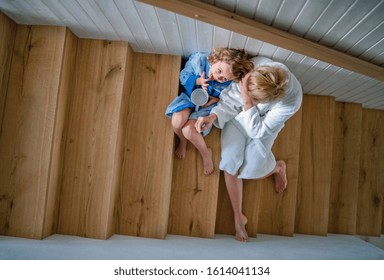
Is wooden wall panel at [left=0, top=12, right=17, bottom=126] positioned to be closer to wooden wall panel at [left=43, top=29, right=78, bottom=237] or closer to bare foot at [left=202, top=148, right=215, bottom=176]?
wooden wall panel at [left=43, top=29, right=78, bottom=237]

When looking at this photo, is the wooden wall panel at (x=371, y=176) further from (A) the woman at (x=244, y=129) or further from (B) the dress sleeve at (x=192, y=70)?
(B) the dress sleeve at (x=192, y=70)

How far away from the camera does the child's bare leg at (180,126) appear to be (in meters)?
2.03

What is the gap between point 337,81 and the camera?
7.49 feet

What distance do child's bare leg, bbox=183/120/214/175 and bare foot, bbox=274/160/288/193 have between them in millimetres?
612

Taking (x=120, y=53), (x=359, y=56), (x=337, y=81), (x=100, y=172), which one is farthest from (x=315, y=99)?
(x=100, y=172)

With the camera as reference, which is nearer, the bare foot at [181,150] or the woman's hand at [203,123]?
the woman's hand at [203,123]

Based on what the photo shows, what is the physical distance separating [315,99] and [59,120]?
87.0 inches

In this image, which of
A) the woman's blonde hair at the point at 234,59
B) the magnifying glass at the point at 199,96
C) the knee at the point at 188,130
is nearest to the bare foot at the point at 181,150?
the knee at the point at 188,130

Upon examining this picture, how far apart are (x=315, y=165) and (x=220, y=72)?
1.38m

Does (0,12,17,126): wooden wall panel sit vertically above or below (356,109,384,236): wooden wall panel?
above

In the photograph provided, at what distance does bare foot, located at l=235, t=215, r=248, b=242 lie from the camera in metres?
2.11

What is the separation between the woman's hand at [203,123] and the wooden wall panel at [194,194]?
0.60ft

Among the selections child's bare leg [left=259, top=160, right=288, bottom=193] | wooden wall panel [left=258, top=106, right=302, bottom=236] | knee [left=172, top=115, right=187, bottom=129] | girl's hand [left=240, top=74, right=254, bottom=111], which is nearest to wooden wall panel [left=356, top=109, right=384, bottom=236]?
wooden wall panel [left=258, top=106, right=302, bottom=236]
